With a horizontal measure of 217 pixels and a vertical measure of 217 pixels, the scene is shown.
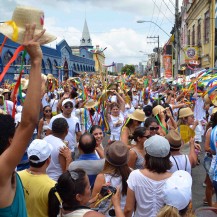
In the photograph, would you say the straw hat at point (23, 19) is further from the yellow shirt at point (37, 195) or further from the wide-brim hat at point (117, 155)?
the wide-brim hat at point (117, 155)

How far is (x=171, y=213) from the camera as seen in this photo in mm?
2363

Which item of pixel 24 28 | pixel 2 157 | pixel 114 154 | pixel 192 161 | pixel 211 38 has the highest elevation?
pixel 211 38

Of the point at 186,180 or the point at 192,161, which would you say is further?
the point at 192,161

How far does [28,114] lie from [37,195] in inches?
51.5

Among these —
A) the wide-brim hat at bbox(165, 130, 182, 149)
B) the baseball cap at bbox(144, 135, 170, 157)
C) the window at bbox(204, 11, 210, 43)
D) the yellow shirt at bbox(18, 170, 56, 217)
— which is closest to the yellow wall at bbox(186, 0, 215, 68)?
the window at bbox(204, 11, 210, 43)

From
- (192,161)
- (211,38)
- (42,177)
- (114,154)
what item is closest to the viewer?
(42,177)

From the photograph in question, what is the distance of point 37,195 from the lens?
291cm

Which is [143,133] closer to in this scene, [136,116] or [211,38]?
[136,116]

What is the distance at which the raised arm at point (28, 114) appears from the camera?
1.78 meters

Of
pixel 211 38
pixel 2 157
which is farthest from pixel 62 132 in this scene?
pixel 211 38

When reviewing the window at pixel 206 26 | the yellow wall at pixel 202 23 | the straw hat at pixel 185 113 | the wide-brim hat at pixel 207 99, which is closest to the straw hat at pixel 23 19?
the straw hat at pixel 185 113

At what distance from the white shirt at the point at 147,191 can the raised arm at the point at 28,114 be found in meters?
1.51

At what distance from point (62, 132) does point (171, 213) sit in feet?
8.43

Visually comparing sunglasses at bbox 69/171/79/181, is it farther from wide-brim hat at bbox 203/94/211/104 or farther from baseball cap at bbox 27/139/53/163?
wide-brim hat at bbox 203/94/211/104
